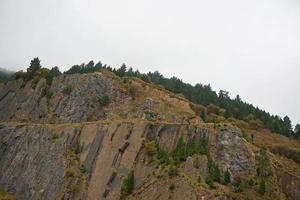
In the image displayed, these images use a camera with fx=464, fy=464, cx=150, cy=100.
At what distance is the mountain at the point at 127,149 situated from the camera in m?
67.9

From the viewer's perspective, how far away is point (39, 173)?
85000mm

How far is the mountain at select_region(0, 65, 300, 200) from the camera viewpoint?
6788 centimetres

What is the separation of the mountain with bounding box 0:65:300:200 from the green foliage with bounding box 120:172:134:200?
150 millimetres

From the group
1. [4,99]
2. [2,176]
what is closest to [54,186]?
[2,176]

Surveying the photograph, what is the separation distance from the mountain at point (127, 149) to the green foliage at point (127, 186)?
0.15m

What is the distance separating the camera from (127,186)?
6975cm

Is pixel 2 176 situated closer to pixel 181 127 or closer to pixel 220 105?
pixel 181 127

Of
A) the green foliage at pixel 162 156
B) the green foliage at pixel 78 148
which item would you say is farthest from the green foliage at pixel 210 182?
the green foliage at pixel 78 148

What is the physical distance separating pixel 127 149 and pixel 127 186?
8844 millimetres

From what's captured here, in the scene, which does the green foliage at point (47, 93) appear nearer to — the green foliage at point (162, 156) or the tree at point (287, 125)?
the green foliage at point (162, 156)

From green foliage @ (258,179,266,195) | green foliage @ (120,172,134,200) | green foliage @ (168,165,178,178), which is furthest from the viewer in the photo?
green foliage @ (120,172,134,200)

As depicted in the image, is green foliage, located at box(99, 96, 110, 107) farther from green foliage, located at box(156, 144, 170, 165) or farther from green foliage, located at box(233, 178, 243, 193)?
green foliage, located at box(233, 178, 243, 193)

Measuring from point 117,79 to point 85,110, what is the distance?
42.6 ft

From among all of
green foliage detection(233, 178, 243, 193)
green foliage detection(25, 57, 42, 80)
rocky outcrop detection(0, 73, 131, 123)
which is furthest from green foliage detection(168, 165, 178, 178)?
green foliage detection(25, 57, 42, 80)
